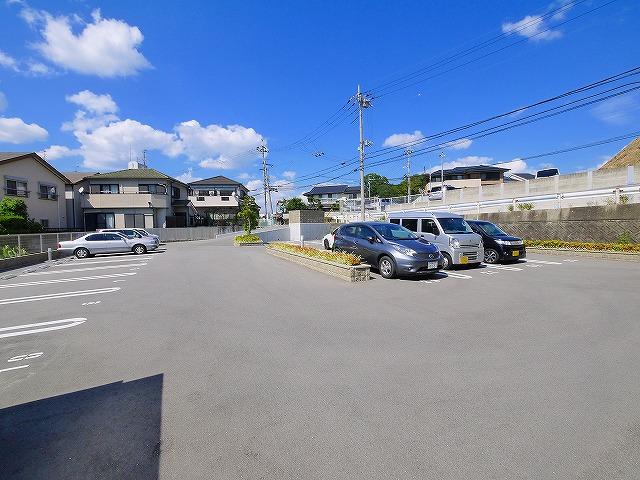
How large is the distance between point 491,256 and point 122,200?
35026mm

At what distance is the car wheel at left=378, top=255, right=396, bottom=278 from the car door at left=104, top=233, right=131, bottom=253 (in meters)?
16.9

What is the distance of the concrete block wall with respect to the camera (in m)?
13.3

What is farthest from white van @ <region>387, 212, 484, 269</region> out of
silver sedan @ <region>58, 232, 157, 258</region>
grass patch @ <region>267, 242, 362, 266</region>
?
silver sedan @ <region>58, 232, 157, 258</region>

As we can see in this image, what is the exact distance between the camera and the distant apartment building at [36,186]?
23844mm

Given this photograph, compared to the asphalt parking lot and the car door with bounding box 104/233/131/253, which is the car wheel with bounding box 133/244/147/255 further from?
the asphalt parking lot

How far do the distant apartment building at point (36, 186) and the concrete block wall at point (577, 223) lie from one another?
3409 centimetres

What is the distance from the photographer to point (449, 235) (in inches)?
423

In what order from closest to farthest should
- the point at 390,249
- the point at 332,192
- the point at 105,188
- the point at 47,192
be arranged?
the point at 390,249
the point at 47,192
the point at 105,188
the point at 332,192

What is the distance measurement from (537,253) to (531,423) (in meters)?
14.4

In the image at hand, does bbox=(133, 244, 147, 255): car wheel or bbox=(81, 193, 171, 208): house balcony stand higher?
bbox=(81, 193, 171, 208): house balcony

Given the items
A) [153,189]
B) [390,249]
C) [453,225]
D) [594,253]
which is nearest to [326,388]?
[390,249]

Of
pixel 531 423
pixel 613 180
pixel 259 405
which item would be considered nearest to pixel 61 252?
pixel 259 405

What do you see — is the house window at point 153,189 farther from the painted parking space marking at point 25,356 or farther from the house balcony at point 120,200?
the painted parking space marking at point 25,356

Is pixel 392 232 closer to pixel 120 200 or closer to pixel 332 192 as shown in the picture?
pixel 120 200
